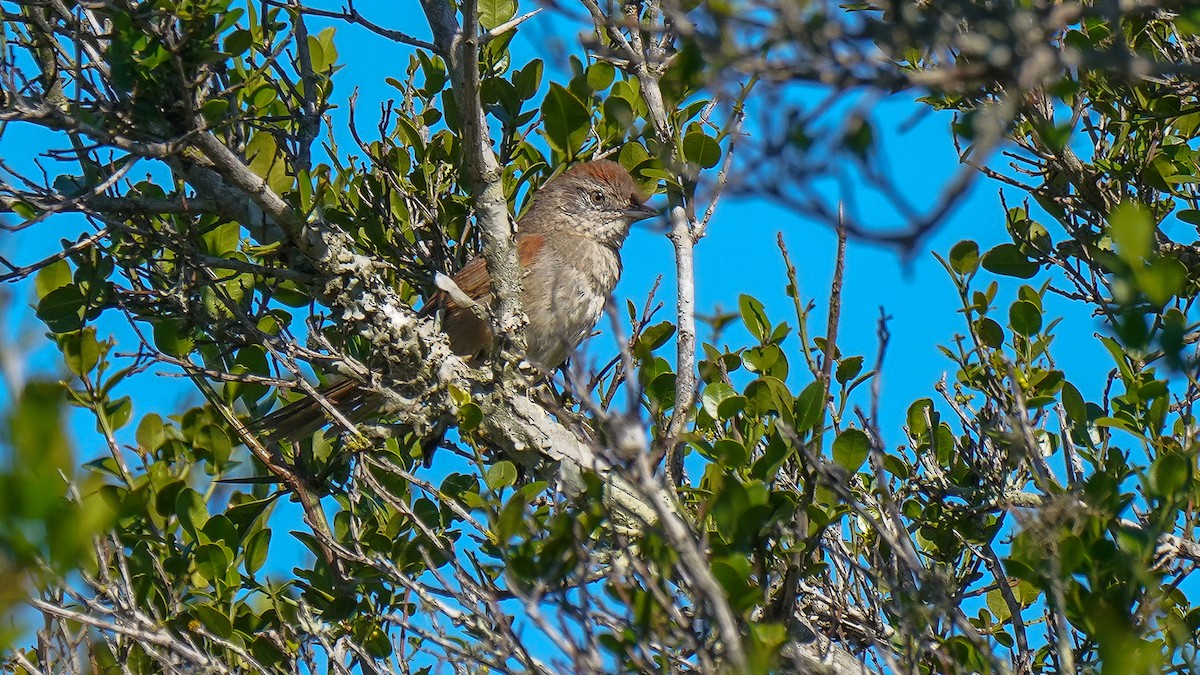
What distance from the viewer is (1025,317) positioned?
369cm

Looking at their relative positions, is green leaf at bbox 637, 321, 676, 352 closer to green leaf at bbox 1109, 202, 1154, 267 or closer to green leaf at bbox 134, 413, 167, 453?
green leaf at bbox 134, 413, 167, 453

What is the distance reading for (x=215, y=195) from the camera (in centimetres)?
408

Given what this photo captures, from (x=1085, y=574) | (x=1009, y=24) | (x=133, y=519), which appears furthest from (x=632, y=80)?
(x=1009, y=24)

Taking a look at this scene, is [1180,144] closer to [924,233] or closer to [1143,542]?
[1143,542]

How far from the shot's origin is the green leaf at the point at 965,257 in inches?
152

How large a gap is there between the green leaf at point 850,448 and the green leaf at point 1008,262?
1116 millimetres

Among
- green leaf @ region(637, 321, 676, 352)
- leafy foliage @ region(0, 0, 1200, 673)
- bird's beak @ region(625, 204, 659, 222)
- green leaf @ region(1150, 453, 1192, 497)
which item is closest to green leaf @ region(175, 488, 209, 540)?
leafy foliage @ region(0, 0, 1200, 673)

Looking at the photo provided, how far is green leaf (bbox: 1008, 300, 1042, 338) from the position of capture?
368 centimetres

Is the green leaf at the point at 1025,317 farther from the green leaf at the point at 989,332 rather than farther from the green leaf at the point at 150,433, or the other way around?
the green leaf at the point at 150,433

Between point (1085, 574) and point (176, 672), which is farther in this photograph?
point (176, 672)

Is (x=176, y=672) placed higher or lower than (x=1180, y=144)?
lower

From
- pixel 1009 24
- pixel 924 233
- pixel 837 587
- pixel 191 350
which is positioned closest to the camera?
pixel 1009 24

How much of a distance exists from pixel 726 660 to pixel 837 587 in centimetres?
172

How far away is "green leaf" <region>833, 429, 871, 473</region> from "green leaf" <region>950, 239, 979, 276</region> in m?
0.81
